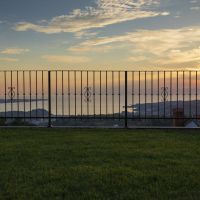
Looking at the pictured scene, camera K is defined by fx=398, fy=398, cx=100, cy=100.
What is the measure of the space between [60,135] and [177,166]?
5205 mm

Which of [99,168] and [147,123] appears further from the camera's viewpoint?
[147,123]

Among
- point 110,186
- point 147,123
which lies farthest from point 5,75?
point 110,186

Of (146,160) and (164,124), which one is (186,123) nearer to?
(164,124)

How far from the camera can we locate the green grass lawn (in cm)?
543

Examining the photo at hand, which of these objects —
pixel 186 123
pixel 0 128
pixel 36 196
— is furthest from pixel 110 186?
pixel 186 123

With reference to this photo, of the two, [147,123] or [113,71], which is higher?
[113,71]

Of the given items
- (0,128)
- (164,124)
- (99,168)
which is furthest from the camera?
(164,124)

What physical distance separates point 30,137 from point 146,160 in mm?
4496

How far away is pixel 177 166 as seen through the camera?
7.05 m

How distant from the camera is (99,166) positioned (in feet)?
23.0

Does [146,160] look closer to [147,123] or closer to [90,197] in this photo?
[90,197]

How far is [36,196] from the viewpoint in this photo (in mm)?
5230

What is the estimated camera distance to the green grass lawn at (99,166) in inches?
214

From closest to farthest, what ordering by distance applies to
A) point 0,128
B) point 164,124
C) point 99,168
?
point 99,168 < point 0,128 < point 164,124
